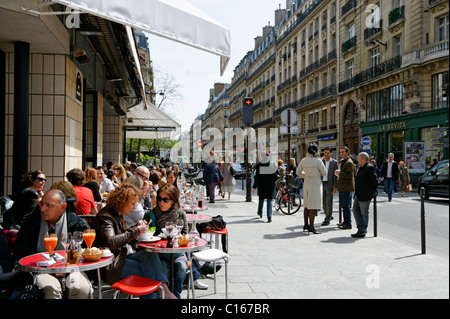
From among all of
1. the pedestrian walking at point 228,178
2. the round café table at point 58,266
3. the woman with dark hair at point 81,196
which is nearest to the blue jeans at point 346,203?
the woman with dark hair at point 81,196

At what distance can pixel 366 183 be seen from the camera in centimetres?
886

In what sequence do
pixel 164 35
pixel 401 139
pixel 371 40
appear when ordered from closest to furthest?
pixel 164 35 → pixel 401 139 → pixel 371 40

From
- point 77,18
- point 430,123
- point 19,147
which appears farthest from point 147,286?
point 430,123

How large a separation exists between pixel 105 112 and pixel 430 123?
58.3ft

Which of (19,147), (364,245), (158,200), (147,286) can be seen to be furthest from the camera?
(364,245)

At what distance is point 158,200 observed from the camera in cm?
475

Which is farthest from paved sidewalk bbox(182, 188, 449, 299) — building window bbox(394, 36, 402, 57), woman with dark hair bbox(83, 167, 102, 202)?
building window bbox(394, 36, 402, 57)

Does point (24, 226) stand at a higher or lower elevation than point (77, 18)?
lower

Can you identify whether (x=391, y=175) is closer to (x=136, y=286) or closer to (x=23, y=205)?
(x=23, y=205)

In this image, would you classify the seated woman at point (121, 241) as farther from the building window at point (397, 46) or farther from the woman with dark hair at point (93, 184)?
the building window at point (397, 46)

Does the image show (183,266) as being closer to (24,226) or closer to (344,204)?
(24,226)

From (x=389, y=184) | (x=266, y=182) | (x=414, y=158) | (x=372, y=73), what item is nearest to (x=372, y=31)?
(x=372, y=73)

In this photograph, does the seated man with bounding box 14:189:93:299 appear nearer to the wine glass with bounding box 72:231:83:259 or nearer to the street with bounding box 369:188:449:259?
the wine glass with bounding box 72:231:83:259

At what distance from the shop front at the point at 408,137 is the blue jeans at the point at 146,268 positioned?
1823 cm
